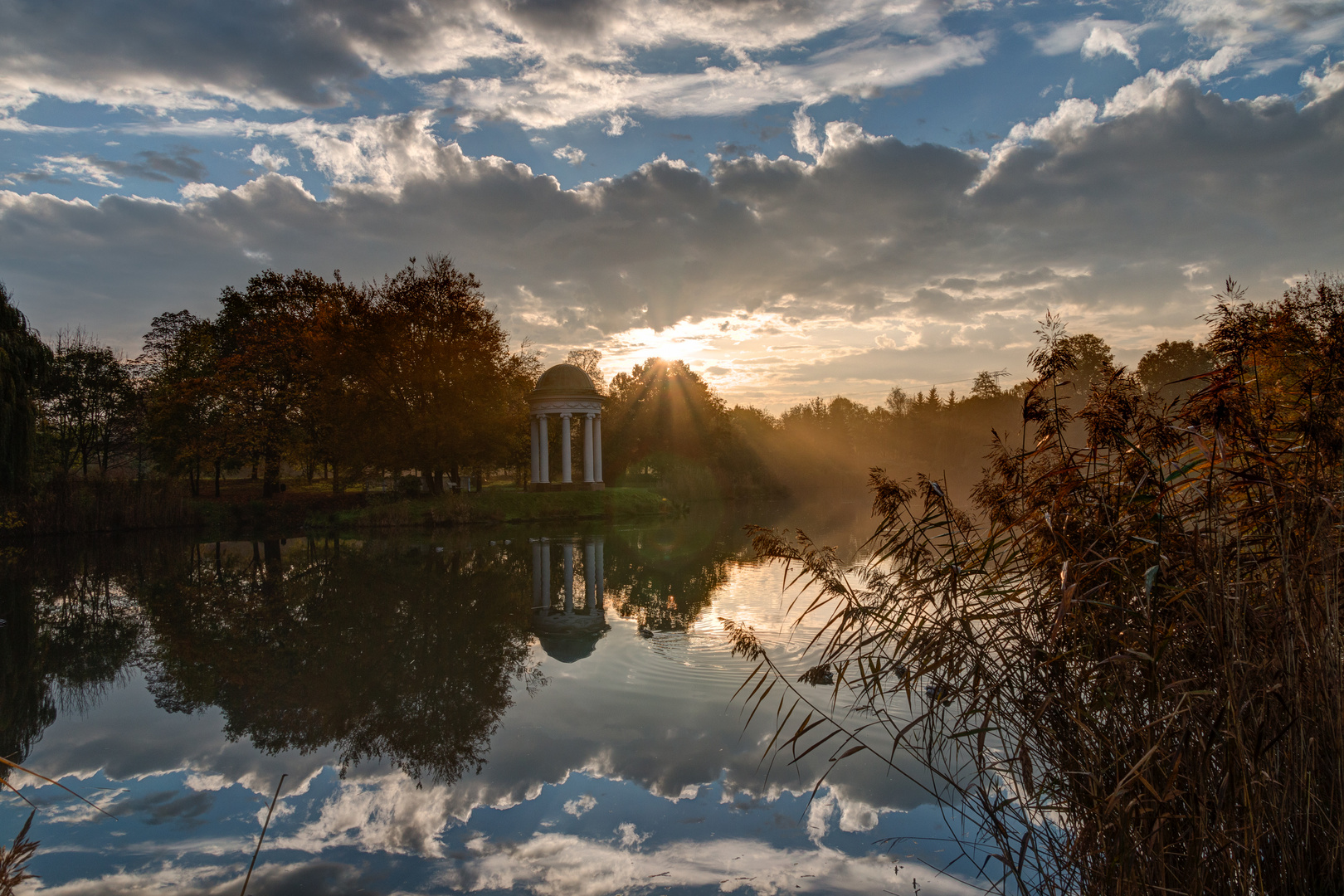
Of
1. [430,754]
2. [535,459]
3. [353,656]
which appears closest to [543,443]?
[535,459]

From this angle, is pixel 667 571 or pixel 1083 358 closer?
pixel 1083 358

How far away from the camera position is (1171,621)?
2.77 m

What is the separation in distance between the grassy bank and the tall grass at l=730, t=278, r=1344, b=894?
2596cm

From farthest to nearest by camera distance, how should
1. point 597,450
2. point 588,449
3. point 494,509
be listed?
1. point 597,450
2. point 588,449
3. point 494,509

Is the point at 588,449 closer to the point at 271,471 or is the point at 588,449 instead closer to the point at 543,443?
the point at 543,443

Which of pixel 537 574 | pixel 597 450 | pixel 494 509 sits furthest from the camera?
pixel 597 450

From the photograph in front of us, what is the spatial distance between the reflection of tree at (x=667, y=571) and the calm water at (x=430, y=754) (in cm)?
13

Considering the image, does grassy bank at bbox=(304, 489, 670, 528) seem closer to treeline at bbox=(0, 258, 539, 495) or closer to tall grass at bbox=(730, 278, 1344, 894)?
treeline at bbox=(0, 258, 539, 495)

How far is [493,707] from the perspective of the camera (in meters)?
6.60

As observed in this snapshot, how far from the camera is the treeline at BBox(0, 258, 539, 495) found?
29.3 m

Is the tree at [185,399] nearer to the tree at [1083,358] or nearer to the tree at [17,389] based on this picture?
the tree at [17,389]

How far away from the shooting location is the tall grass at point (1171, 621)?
8.01 ft

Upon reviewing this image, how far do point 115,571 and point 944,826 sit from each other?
17606 mm

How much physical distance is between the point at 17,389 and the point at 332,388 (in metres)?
12.0
